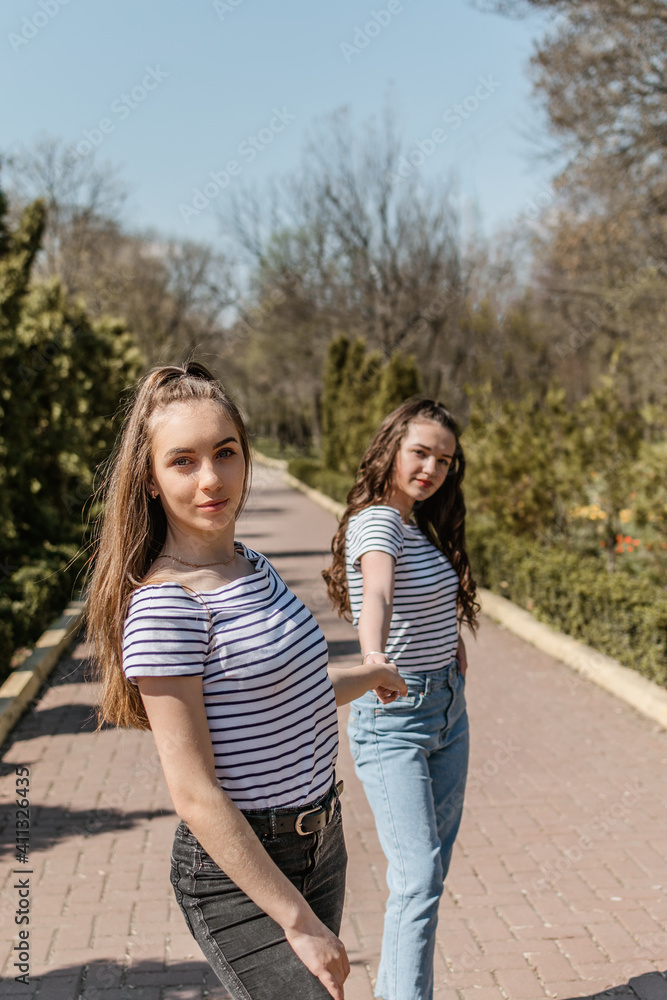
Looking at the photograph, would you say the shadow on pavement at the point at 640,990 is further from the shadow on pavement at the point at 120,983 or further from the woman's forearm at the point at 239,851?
the woman's forearm at the point at 239,851

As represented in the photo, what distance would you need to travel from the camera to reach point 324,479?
1001 inches

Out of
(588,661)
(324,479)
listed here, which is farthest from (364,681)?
(324,479)

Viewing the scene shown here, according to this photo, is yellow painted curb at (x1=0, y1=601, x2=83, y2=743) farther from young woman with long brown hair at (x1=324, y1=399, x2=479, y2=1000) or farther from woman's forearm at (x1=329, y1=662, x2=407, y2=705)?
woman's forearm at (x1=329, y1=662, x2=407, y2=705)

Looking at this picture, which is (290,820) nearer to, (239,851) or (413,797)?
(239,851)

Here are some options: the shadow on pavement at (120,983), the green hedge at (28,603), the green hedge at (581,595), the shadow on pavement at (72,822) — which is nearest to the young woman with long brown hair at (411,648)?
the shadow on pavement at (120,983)

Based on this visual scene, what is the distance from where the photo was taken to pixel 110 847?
14.6ft

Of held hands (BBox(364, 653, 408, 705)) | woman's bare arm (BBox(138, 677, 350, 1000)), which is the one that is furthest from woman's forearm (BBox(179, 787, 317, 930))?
held hands (BBox(364, 653, 408, 705))

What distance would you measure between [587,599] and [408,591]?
216 inches

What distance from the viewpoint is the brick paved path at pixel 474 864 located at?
131 inches

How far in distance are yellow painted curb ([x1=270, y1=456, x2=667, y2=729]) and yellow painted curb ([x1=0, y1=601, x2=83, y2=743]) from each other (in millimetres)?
3114

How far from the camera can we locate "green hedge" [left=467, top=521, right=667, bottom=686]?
269 inches

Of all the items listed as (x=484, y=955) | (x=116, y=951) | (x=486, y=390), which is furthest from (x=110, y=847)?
(x=486, y=390)

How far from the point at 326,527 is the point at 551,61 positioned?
10.1 m

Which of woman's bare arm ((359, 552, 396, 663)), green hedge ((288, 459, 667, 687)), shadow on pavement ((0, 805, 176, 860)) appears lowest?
shadow on pavement ((0, 805, 176, 860))
